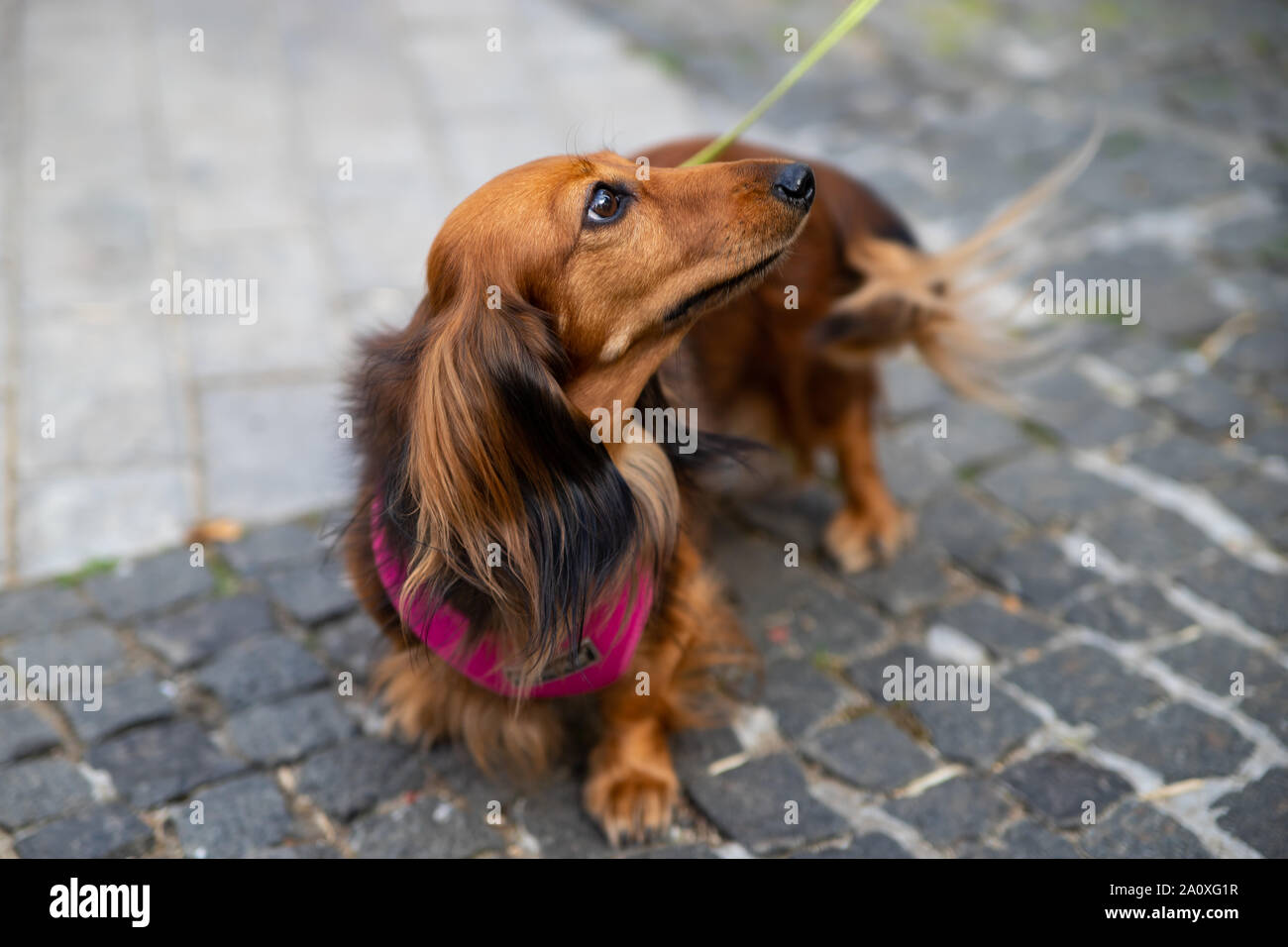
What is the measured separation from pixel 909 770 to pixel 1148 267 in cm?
249

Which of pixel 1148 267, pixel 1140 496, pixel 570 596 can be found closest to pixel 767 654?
pixel 570 596

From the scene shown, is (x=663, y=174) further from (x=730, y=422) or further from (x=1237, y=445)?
(x=1237, y=445)

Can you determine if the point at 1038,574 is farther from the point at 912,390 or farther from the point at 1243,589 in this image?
the point at 912,390

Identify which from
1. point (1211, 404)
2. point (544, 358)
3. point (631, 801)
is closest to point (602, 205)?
point (544, 358)

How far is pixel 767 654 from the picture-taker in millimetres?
2900

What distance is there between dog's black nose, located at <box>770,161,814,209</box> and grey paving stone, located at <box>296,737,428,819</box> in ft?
4.84

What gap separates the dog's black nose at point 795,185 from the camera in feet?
7.03

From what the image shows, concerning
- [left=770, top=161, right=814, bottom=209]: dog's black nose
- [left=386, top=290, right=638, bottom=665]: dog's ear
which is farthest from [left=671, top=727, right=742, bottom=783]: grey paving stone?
[left=770, top=161, right=814, bottom=209]: dog's black nose

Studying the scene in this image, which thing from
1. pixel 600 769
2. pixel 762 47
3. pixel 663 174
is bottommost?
pixel 600 769

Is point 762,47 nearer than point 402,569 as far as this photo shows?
No

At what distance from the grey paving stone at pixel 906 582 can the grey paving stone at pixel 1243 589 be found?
0.63 m

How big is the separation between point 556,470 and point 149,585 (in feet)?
5.05

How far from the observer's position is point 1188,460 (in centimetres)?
341

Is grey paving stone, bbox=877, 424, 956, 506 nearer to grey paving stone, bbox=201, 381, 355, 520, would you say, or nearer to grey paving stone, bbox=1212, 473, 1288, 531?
grey paving stone, bbox=1212, 473, 1288, 531
